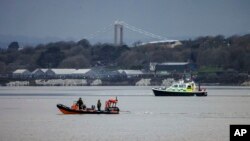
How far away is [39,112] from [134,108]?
28.4 ft

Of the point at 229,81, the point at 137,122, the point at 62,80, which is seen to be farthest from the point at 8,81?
the point at 137,122

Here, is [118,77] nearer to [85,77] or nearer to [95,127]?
[85,77]

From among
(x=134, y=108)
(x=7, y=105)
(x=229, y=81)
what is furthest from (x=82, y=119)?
(x=229, y=81)

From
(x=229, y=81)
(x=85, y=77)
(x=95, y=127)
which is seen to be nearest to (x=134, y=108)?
(x=95, y=127)

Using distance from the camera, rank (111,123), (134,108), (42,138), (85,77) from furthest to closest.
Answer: (85,77)
(134,108)
(111,123)
(42,138)

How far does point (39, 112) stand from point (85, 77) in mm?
125901

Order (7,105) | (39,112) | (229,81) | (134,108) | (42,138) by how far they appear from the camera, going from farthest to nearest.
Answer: (229,81)
(7,105)
(134,108)
(39,112)
(42,138)

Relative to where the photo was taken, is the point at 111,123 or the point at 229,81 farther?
the point at 229,81

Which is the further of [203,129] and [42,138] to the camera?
[203,129]

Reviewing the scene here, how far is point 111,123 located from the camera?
56125 millimetres

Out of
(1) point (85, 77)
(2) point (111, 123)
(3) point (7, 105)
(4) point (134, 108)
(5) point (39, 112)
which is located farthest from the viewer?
(1) point (85, 77)

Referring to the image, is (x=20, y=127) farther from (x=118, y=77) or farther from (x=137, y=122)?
(x=118, y=77)

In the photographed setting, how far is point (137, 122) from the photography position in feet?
187

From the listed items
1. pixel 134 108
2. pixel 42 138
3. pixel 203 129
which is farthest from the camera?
pixel 134 108
